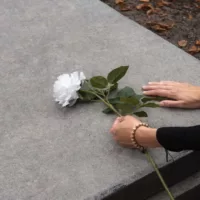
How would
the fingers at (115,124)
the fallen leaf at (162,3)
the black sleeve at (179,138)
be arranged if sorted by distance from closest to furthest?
1. the black sleeve at (179,138)
2. the fingers at (115,124)
3. the fallen leaf at (162,3)

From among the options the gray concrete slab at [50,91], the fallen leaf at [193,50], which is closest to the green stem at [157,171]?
the gray concrete slab at [50,91]

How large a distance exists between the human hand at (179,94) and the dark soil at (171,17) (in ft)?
2.98

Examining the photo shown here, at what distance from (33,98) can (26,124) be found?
155 millimetres

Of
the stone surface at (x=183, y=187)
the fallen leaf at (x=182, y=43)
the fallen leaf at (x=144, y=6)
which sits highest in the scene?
the fallen leaf at (x=144, y=6)

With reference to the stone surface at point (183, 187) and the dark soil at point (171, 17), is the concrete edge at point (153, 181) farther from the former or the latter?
the dark soil at point (171, 17)

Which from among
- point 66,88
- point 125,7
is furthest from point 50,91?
point 125,7

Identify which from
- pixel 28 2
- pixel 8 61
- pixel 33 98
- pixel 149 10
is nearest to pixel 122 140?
pixel 33 98

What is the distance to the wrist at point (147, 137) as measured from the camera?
1489 millimetres

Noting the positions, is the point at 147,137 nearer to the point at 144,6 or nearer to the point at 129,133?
the point at 129,133

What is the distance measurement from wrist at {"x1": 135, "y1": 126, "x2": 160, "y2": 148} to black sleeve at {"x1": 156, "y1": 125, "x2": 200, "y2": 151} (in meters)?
0.03

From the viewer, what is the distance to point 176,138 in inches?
56.6

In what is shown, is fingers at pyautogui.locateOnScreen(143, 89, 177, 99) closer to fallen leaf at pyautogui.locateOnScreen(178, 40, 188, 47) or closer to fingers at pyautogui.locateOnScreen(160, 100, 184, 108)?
fingers at pyautogui.locateOnScreen(160, 100, 184, 108)

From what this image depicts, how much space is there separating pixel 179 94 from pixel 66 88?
0.41 metres

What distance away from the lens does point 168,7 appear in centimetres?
300
